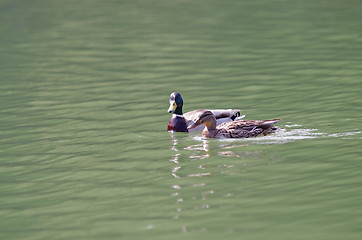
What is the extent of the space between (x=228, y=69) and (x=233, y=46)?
11.7ft

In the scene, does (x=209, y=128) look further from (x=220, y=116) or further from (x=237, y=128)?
(x=220, y=116)

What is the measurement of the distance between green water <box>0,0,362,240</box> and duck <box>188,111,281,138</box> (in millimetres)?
279

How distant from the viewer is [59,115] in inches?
607

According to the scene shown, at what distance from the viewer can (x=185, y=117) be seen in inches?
549

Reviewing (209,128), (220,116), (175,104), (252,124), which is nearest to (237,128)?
(252,124)

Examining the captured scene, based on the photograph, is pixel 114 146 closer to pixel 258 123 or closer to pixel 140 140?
pixel 140 140

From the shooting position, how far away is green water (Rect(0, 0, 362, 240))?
8.52 meters

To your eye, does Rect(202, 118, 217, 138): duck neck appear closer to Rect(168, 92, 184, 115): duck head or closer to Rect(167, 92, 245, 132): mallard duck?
Rect(167, 92, 245, 132): mallard duck

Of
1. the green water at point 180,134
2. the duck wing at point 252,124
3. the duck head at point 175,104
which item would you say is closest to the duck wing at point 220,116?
the duck head at point 175,104

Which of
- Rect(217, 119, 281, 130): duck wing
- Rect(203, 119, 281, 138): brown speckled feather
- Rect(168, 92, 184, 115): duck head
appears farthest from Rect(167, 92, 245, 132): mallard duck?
Rect(217, 119, 281, 130): duck wing

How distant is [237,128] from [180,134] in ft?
4.40

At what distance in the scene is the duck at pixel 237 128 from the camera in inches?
484

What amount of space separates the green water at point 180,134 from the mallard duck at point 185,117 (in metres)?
0.32

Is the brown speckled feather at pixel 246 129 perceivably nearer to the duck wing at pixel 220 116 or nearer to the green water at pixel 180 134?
the green water at pixel 180 134
